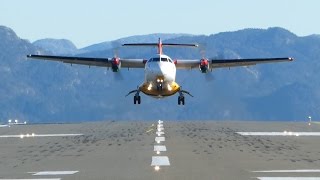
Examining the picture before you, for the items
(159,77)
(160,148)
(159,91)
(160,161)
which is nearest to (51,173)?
(160,161)

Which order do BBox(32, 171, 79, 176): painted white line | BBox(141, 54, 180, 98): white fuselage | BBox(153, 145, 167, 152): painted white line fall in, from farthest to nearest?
BBox(141, 54, 180, 98): white fuselage → BBox(153, 145, 167, 152): painted white line → BBox(32, 171, 79, 176): painted white line

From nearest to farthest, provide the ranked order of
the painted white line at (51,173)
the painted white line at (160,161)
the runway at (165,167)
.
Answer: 1. the runway at (165,167)
2. the painted white line at (51,173)
3. the painted white line at (160,161)

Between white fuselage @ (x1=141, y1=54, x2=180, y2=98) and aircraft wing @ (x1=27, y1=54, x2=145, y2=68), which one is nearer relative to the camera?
white fuselage @ (x1=141, y1=54, x2=180, y2=98)

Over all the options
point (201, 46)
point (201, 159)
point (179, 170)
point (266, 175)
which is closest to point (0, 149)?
point (201, 159)

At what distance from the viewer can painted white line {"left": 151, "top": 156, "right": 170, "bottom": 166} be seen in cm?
2331

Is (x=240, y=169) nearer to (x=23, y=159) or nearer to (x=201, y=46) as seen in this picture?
(x=23, y=159)

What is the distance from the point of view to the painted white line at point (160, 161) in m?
23.3

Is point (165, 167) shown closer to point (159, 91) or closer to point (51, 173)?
point (51, 173)

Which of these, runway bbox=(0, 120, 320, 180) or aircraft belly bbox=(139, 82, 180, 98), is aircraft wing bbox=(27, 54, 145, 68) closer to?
aircraft belly bbox=(139, 82, 180, 98)

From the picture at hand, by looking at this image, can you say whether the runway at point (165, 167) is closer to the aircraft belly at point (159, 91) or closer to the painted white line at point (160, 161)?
the painted white line at point (160, 161)

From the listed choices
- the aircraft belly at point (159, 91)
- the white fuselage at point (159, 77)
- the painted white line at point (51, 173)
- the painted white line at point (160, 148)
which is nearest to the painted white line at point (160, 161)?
the painted white line at point (51, 173)

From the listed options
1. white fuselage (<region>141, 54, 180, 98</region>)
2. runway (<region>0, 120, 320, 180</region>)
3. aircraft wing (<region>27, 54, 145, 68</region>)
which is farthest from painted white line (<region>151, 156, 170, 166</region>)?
aircraft wing (<region>27, 54, 145, 68</region>)

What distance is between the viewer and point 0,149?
33594mm

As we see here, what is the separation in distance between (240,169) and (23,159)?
9540 mm
